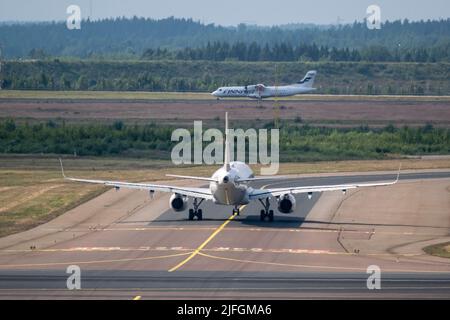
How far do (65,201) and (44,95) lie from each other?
119 m

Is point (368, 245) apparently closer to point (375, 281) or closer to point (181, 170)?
point (375, 281)

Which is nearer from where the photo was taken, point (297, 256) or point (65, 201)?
point (297, 256)

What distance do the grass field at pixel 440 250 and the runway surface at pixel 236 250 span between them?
Result: 2.17 feet

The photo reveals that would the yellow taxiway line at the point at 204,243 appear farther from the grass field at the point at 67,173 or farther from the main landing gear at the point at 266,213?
the grass field at the point at 67,173

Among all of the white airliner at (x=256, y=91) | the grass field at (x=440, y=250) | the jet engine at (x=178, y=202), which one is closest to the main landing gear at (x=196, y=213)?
the jet engine at (x=178, y=202)

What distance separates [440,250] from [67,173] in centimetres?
4253

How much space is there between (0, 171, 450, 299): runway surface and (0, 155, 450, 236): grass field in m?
2.02

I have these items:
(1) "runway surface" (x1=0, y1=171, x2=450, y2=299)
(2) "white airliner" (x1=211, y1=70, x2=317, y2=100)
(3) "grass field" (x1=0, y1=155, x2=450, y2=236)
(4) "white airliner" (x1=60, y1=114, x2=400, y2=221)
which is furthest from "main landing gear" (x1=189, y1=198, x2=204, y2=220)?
(2) "white airliner" (x1=211, y1=70, x2=317, y2=100)

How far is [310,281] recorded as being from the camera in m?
48.5

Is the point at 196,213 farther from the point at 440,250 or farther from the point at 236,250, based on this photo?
the point at 440,250

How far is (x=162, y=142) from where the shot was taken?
118 metres
